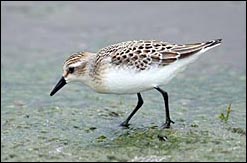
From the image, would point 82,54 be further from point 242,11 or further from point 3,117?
point 242,11

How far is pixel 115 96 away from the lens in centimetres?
950

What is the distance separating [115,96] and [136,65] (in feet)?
9.26

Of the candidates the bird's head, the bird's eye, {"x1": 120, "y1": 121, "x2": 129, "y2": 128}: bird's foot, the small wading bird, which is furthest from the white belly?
{"x1": 120, "y1": 121, "x2": 129, "y2": 128}: bird's foot

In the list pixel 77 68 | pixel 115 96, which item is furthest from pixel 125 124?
pixel 115 96

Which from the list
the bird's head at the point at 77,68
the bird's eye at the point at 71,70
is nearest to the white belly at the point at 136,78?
the bird's head at the point at 77,68

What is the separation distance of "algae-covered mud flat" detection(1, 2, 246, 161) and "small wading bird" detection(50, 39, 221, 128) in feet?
1.73

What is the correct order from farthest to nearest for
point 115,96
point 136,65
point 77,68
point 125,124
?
1. point 115,96
2. point 125,124
3. point 77,68
4. point 136,65

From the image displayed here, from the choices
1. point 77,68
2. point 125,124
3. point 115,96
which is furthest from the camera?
point 115,96

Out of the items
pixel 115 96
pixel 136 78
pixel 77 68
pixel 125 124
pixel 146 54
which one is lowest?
pixel 125 124

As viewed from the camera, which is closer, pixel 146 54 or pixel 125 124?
pixel 146 54

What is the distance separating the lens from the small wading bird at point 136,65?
673 cm

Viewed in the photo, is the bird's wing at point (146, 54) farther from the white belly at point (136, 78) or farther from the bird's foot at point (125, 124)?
the bird's foot at point (125, 124)

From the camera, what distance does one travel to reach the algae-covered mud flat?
6.41 meters

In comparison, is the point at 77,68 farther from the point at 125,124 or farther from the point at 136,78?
the point at 125,124
